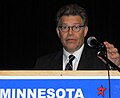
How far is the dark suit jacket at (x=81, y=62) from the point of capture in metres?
2.22

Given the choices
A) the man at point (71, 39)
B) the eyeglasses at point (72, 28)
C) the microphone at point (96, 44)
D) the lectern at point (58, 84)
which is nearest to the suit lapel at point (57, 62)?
the man at point (71, 39)

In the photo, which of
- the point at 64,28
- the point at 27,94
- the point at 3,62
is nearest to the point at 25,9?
the point at 3,62

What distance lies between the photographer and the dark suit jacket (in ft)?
7.27

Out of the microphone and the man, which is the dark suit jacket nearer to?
the man

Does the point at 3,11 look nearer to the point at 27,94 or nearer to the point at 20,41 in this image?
the point at 20,41

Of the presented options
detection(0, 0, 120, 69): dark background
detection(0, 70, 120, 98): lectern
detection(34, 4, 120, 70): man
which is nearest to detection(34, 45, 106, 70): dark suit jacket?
detection(34, 4, 120, 70): man

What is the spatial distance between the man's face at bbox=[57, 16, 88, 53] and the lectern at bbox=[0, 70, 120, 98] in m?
0.63

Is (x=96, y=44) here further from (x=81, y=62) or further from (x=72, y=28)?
(x=72, y=28)

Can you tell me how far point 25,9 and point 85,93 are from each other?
9.67 feet

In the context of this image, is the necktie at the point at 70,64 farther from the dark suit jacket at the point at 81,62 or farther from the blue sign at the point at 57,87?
the blue sign at the point at 57,87

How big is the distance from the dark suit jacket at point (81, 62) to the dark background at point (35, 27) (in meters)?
2.08

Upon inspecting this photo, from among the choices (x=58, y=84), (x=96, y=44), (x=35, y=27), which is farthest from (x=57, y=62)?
(x=35, y=27)

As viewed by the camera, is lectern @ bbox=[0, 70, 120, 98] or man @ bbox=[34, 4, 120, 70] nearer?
lectern @ bbox=[0, 70, 120, 98]

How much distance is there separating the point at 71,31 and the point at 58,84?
0.67 m
